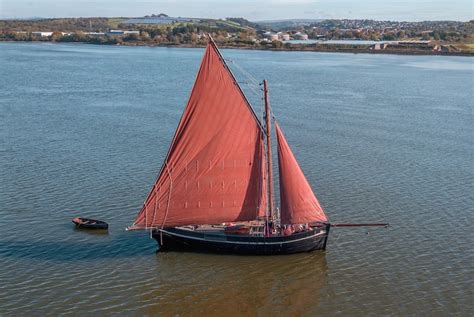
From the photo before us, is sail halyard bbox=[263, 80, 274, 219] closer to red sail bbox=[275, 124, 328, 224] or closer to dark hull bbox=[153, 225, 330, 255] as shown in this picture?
red sail bbox=[275, 124, 328, 224]

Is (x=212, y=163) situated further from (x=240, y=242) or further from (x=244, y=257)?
(x=244, y=257)

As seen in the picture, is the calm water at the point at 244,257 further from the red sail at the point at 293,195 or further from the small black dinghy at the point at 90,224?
the red sail at the point at 293,195

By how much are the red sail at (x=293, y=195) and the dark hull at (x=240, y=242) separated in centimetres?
81

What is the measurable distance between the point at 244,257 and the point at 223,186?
3721mm

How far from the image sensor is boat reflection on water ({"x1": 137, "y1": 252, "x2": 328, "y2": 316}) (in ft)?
81.9

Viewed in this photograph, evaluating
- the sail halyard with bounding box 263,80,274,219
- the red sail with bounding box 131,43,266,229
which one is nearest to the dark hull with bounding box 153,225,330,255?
the red sail with bounding box 131,43,266,229

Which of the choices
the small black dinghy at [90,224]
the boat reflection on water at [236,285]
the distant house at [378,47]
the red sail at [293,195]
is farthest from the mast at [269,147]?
the distant house at [378,47]

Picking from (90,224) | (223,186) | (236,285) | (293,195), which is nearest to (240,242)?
(236,285)

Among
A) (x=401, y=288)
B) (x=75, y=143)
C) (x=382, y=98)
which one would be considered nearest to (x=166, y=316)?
(x=401, y=288)

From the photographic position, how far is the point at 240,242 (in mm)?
28875

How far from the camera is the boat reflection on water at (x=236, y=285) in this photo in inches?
983

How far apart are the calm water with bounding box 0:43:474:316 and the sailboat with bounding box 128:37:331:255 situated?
3.47ft

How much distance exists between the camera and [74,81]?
308 feet

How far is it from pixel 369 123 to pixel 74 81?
52.6 metres
